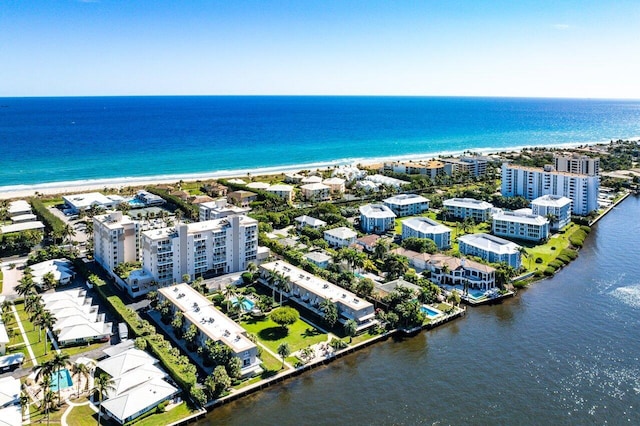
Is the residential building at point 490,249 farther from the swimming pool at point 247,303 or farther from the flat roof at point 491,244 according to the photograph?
the swimming pool at point 247,303

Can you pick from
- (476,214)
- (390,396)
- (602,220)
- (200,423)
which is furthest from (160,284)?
(602,220)

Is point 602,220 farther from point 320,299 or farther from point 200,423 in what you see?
point 200,423

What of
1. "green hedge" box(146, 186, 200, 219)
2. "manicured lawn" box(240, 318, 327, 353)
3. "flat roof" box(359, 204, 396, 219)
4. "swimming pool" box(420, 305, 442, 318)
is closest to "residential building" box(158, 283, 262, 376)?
"manicured lawn" box(240, 318, 327, 353)

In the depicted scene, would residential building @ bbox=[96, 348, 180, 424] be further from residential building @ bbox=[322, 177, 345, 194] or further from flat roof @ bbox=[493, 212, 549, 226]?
residential building @ bbox=[322, 177, 345, 194]

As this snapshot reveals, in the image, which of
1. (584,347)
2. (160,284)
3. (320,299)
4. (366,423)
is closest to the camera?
(366,423)

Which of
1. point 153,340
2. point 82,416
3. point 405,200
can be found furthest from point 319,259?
point 405,200
